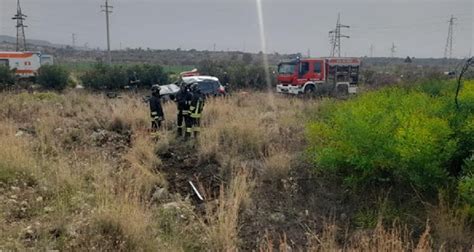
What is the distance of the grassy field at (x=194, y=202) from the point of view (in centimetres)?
417

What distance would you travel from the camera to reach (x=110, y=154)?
27.5ft

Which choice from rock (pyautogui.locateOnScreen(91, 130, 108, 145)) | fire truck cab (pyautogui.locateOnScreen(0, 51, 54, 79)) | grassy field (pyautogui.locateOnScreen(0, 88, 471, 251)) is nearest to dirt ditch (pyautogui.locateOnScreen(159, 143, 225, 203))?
grassy field (pyautogui.locateOnScreen(0, 88, 471, 251))

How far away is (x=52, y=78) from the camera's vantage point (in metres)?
26.3

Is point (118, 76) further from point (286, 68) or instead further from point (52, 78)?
point (286, 68)

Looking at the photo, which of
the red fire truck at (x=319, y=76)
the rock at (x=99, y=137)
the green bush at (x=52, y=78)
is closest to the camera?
the rock at (x=99, y=137)

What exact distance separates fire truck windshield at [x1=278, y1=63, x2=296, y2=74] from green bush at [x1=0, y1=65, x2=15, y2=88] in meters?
17.8

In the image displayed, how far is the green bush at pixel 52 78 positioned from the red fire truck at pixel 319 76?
49.2 ft

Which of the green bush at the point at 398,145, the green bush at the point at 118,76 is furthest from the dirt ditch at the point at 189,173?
the green bush at the point at 118,76

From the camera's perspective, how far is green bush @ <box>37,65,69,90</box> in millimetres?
26209

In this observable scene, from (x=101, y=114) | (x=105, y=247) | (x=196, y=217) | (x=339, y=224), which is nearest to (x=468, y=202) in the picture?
(x=339, y=224)

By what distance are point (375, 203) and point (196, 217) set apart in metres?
2.48

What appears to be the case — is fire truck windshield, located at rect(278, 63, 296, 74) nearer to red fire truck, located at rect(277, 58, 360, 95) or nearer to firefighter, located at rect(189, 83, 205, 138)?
red fire truck, located at rect(277, 58, 360, 95)

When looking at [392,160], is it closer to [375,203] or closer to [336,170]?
[375,203]

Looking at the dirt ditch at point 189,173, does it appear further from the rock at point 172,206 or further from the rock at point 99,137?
the rock at point 99,137
